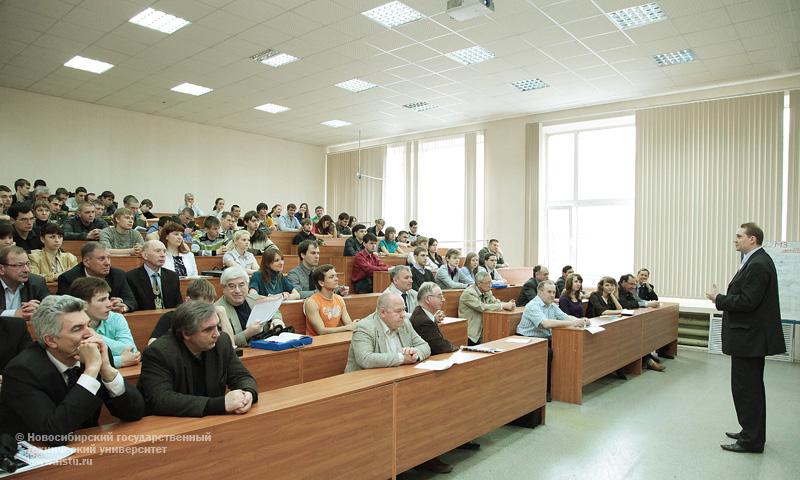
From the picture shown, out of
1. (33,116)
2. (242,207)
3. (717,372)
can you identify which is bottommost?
(717,372)

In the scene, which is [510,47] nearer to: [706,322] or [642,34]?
[642,34]

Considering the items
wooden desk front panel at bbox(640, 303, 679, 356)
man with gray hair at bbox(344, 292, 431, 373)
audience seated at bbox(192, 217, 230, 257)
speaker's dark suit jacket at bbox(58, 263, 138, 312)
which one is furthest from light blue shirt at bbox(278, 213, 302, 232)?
man with gray hair at bbox(344, 292, 431, 373)

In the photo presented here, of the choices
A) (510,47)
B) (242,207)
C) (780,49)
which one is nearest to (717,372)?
(780,49)

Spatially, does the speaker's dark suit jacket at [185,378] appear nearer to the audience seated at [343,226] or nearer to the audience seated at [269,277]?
the audience seated at [269,277]

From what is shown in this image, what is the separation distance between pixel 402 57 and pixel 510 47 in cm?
151

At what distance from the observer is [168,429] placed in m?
1.97

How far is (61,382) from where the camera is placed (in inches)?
76.4

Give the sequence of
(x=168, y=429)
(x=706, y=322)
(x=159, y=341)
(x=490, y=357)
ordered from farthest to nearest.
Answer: (x=706, y=322) < (x=490, y=357) < (x=159, y=341) < (x=168, y=429)

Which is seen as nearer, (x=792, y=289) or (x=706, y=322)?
(x=792, y=289)

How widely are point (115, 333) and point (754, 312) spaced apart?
166 inches

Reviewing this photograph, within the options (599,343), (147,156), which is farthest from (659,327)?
(147,156)

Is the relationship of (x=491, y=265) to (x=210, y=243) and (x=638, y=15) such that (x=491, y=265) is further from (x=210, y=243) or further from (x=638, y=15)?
(x=210, y=243)

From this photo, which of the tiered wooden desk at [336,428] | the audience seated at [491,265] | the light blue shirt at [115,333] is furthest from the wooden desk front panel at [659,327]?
the light blue shirt at [115,333]

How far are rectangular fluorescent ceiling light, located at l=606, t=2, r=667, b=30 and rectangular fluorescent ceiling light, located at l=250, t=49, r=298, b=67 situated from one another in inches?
169
